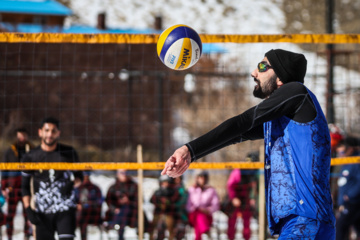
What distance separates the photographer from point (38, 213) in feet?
19.5

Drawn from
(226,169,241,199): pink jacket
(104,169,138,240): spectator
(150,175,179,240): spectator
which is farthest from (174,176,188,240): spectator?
(226,169,241,199): pink jacket

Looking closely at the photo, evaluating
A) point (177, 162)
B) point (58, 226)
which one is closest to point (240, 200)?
point (58, 226)

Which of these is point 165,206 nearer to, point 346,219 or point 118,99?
point 346,219

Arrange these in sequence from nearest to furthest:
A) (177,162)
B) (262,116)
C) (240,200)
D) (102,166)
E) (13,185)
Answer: (177,162) < (262,116) < (102,166) < (13,185) < (240,200)

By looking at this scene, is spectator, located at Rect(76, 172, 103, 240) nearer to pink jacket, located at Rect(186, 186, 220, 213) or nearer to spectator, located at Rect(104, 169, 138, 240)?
spectator, located at Rect(104, 169, 138, 240)

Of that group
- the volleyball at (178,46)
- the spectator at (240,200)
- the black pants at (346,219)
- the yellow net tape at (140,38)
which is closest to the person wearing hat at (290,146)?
the volleyball at (178,46)

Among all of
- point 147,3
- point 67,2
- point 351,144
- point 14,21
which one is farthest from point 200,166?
point 147,3

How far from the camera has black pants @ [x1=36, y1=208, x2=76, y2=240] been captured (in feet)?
19.1

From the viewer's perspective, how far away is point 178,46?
4652mm

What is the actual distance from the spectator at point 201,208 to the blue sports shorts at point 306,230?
4.91 m

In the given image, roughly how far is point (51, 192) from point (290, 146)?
131 inches

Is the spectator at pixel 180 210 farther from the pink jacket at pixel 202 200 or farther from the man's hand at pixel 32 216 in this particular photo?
the man's hand at pixel 32 216

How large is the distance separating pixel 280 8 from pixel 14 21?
176ft

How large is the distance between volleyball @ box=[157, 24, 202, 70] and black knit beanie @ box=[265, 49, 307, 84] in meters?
1.38
